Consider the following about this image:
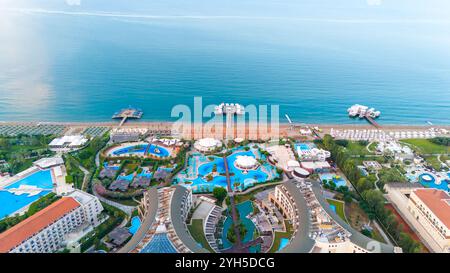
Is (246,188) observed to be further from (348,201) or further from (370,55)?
(370,55)

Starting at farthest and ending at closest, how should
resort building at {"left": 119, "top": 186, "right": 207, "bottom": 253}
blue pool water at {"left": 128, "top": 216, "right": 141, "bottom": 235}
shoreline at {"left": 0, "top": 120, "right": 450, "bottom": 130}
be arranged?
shoreline at {"left": 0, "top": 120, "right": 450, "bottom": 130} < blue pool water at {"left": 128, "top": 216, "right": 141, "bottom": 235} < resort building at {"left": 119, "top": 186, "right": 207, "bottom": 253}

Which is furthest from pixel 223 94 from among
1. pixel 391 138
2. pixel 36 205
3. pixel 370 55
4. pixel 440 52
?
pixel 440 52

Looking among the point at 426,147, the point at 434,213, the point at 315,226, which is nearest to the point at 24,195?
the point at 315,226

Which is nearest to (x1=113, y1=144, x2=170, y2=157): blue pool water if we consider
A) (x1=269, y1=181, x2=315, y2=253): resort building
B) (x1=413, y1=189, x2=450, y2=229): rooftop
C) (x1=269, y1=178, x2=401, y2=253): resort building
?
(x1=269, y1=181, x2=315, y2=253): resort building

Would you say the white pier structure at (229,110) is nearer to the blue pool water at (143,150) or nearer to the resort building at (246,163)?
the resort building at (246,163)

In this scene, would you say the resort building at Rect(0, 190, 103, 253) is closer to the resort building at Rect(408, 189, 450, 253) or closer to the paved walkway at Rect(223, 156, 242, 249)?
the paved walkway at Rect(223, 156, 242, 249)

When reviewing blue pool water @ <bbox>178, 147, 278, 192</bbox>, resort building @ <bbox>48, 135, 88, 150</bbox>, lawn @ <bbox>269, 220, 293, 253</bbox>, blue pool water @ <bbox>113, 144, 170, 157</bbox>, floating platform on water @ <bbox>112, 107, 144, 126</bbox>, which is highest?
floating platform on water @ <bbox>112, 107, 144, 126</bbox>

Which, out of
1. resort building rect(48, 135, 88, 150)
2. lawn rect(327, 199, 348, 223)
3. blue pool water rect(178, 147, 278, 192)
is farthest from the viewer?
resort building rect(48, 135, 88, 150)
